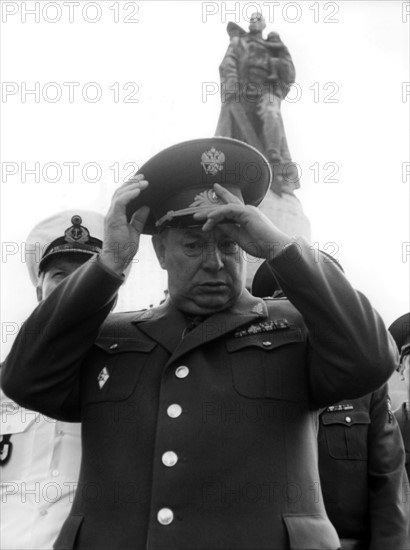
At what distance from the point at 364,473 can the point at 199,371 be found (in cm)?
179

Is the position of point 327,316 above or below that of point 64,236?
below

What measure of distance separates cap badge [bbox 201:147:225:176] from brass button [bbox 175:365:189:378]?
800 millimetres

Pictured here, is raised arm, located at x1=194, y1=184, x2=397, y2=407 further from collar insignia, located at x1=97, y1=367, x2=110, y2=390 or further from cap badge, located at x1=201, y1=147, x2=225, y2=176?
collar insignia, located at x1=97, y1=367, x2=110, y2=390

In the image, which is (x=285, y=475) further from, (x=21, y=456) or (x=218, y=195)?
(x=21, y=456)

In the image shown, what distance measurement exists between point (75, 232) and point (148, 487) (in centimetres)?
173

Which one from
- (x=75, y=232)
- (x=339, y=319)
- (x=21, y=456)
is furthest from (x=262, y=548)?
(x=75, y=232)

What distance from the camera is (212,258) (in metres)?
2.89

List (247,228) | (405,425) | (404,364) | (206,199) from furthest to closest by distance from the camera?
(404,364) → (405,425) → (206,199) → (247,228)

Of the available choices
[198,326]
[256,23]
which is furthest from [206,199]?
[256,23]

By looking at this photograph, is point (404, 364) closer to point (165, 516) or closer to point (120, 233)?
point (120, 233)

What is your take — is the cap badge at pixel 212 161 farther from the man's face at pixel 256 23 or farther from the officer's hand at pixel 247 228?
the man's face at pixel 256 23

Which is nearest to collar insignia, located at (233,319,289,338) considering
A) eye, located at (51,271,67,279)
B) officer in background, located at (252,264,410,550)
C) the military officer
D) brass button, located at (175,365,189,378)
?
the military officer

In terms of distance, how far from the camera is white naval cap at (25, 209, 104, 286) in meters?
3.95

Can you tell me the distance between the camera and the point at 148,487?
264cm
